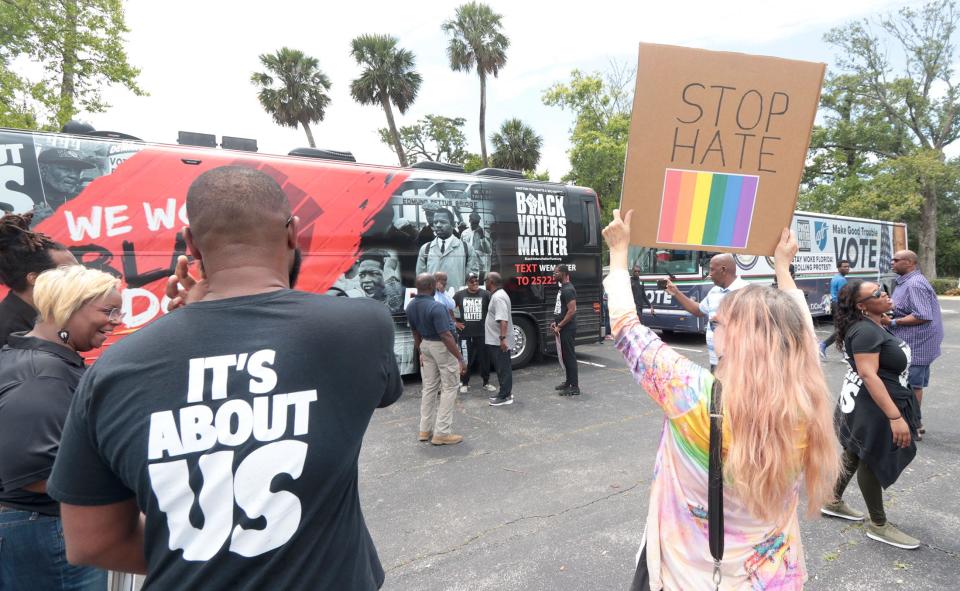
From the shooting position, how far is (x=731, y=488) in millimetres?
1485

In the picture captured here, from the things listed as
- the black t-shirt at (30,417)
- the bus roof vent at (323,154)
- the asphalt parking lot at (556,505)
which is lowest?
the asphalt parking lot at (556,505)

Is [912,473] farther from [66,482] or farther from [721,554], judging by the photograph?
[66,482]

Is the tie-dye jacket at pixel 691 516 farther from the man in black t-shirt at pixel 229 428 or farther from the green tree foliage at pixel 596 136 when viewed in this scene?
the green tree foliage at pixel 596 136

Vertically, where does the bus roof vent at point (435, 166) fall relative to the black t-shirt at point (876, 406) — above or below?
above

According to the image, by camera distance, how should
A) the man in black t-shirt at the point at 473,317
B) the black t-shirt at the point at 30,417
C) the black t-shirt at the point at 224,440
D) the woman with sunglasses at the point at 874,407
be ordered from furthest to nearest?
the man in black t-shirt at the point at 473,317
the woman with sunglasses at the point at 874,407
the black t-shirt at the point at 30,417
the black t-shirt at the point at 224,440

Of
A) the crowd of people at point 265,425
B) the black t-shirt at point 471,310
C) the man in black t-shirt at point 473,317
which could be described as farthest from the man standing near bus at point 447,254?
the crowd of people at point 265,425

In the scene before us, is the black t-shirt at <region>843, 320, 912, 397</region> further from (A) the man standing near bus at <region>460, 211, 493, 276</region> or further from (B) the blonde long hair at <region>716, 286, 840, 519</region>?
(A) the man standing near bus at <region>460, 211, 493, 276</region>

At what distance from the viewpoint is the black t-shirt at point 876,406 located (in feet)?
10.9

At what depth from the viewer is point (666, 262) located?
40.0 feet

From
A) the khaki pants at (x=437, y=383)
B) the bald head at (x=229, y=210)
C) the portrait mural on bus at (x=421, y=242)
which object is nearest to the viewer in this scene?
the bald head at (x=229, y=210)

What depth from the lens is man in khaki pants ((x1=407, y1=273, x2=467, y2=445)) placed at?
560cm

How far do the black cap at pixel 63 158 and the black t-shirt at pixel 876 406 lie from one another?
7641mm

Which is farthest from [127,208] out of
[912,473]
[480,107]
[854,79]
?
[854,79]

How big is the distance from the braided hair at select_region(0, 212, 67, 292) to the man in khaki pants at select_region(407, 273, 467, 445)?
11.5 ft
